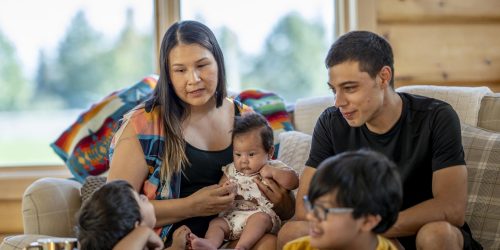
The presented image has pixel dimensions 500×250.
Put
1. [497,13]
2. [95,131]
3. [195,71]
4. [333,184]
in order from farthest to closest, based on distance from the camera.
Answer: [497,13], [95,131], [195,71], [333,184]

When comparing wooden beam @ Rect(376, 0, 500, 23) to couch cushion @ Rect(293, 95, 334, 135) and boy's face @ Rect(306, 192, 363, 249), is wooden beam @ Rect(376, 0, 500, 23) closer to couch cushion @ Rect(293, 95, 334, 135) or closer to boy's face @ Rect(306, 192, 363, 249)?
couch cushion @ Rect(293, 95, 334, 135)

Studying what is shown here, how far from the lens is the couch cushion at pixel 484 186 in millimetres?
2596

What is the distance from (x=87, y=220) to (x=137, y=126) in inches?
25.6

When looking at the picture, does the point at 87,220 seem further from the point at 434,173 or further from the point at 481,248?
the point at 481,248

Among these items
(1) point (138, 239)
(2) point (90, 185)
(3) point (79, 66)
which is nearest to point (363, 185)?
(1) point (138, 239)

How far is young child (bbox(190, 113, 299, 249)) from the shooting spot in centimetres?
260

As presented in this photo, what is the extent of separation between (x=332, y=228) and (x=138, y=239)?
54 centimetres

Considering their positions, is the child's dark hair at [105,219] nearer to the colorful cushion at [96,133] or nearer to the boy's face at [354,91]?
the boy's face at [354,91]

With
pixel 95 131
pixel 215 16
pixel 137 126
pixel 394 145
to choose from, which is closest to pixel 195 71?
pixel 137 126

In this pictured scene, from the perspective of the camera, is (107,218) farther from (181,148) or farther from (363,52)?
(363,52)

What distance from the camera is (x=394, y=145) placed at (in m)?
2.39

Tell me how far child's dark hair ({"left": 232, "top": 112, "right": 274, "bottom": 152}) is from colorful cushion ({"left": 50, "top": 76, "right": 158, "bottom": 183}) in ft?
2.90

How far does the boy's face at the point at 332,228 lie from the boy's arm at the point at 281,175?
70 centimetres

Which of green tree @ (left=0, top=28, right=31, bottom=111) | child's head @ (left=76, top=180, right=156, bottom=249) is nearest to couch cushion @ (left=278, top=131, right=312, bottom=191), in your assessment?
child's head @ (left=76, top=180, right=156, bottom=249)
